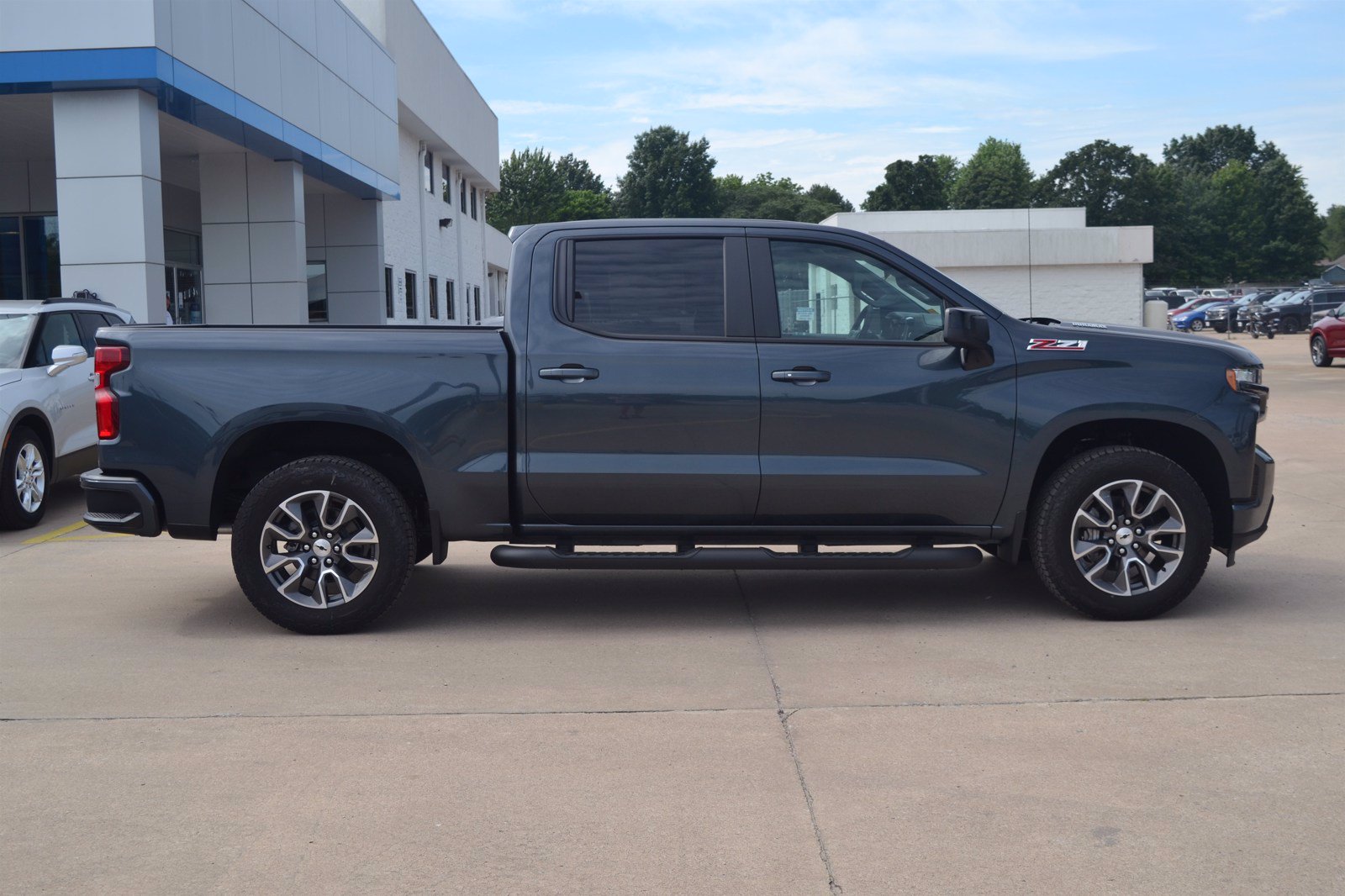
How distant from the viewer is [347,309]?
95.3 feet

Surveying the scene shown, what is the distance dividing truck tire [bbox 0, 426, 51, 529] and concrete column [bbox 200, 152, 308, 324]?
11.8 metres

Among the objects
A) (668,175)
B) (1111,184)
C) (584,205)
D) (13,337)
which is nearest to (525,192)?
(584,205)

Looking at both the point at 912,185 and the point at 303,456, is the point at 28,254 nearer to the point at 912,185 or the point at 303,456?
the point at 303,456

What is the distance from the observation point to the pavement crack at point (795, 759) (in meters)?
3.60

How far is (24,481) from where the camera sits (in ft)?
32.1

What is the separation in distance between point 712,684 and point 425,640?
1603mm

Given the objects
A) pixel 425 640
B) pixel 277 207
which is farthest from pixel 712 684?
pixel 277 207

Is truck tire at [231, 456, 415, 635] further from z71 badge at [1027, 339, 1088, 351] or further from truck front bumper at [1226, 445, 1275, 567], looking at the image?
truck front bumper at [1226, 445, 1275, 567]

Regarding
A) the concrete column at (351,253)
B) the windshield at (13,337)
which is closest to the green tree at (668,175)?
the concrete column at (351,253)

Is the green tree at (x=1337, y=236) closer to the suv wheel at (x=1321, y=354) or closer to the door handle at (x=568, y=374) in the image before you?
the suv wheel at (x=1321, y=354)

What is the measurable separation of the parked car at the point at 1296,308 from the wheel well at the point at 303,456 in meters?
47.8

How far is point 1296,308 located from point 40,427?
48917mm

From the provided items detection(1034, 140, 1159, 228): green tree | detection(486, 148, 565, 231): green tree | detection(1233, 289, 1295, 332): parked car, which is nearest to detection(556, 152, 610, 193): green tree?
detection(486, 148, 565, 231): green tree

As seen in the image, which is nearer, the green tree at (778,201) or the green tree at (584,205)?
the green tree at (584,205)
